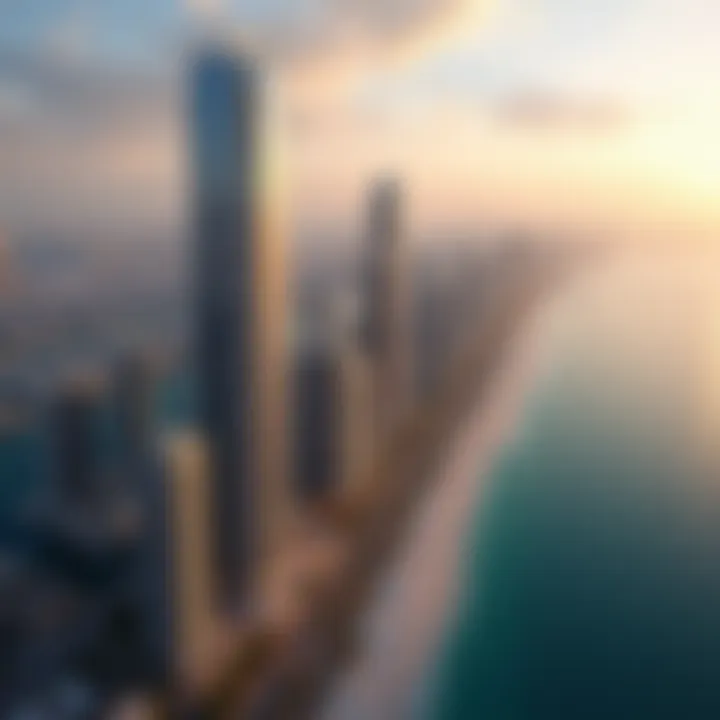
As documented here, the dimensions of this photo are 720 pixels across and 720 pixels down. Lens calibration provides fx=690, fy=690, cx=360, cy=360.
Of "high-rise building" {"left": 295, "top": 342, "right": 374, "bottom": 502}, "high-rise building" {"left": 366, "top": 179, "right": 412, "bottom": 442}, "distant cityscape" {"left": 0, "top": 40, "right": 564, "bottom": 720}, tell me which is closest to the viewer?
"distant cityscape" {"left": 0, "top": 40, "right": 564, "bottom": 720}

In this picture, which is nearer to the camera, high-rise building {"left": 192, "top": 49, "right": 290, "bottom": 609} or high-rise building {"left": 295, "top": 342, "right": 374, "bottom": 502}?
high-rise building {"left": 192, "top": 49, "right": 290, "bottom": 609}

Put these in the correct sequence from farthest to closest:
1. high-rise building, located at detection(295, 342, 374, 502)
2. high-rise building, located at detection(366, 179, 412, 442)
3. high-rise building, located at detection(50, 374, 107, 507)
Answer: high-rise building, located at detection(295, 342, 374, 502) < high-rise building, located at detection(366, 179, 412, 442) < high-rise building, located at detection(50, 374, 107, 507)

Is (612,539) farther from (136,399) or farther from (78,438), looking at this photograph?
(78,438)

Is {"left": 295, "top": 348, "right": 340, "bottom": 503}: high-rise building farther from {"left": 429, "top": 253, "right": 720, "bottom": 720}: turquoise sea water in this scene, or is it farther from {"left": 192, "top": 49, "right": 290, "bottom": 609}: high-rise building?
{"left": 429, "top": 253, "right": 720, "bottom": 720}: turquoise sea water

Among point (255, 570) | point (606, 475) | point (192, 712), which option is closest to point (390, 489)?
point (255, 570)

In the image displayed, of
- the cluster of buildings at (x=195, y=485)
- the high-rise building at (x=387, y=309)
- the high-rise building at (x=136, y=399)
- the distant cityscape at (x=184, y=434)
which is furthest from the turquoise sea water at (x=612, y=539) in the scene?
the high-rise building at (x=136, y=399)

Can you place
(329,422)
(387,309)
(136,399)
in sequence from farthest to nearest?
(387,309), (329,422), (136,399)

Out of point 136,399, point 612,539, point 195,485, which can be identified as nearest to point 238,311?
point 136,399

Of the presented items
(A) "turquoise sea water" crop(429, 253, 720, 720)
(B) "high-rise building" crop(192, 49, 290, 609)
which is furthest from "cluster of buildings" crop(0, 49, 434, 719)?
(A) "turquoise sea water" crop(429, 253, 720, 720)
